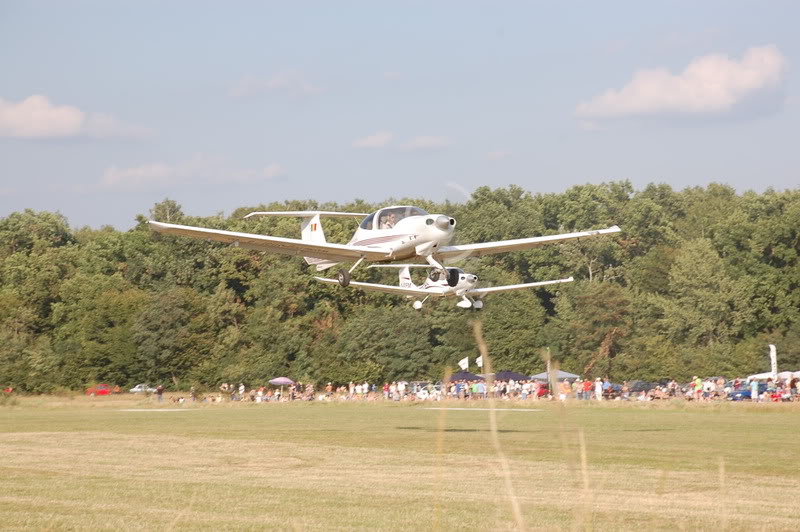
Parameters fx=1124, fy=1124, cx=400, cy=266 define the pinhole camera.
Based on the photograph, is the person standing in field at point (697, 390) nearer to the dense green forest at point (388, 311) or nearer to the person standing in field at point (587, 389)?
the person standing in field at point (587, 389)

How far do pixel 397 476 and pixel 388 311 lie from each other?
61958 mm

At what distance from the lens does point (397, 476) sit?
16.3m

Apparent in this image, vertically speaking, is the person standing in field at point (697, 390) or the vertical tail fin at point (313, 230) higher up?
the vertical tail fin at point (313, 230)

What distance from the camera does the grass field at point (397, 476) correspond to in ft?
38.0

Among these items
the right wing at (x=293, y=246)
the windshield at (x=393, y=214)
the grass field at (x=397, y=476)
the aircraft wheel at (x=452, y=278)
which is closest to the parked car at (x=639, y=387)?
the aircraft wheel at (x=452, y=278)

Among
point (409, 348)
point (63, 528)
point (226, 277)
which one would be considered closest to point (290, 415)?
point (63, 528)

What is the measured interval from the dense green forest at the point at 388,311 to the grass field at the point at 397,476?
43.2 meters

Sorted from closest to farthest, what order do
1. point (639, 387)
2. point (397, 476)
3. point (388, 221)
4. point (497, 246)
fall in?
1. point (397, 476)
2. point (388, 221)
3. point (497, 246)
4. point (639, 387)

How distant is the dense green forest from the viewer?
72750 mm

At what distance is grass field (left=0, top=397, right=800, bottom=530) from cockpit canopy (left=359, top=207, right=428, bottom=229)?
523 cm

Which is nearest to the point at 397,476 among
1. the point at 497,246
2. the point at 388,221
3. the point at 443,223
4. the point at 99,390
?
the point at 443,223

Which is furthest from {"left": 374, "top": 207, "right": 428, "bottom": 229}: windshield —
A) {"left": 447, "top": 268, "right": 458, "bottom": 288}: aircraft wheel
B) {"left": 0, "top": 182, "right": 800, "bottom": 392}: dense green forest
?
{"left": 0, "top": 182, "right": 800, "bottom": 392}: dense green forest

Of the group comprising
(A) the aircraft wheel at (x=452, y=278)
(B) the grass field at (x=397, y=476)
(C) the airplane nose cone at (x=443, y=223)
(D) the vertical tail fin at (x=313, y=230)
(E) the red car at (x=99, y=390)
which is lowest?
(B) the grass field at (x=397, y=476)

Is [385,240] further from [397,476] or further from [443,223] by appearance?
[397,476]
